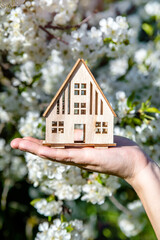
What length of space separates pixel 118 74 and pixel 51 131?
157 centimetres

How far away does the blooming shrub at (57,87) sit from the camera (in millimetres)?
2033

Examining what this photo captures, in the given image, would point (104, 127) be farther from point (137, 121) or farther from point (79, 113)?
point (137, 121)

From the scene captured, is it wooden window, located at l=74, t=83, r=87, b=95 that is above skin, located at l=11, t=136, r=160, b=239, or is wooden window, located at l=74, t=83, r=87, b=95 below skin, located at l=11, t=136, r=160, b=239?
above

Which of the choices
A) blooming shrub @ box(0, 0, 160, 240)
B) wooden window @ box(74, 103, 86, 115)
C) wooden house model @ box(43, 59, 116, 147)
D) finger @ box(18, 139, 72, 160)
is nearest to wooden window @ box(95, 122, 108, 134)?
wooden house model @ box(43, 59, 116, 147)

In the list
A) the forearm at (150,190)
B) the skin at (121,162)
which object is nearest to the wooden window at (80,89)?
the skin at (121,162)

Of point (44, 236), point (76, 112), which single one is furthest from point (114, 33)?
point (44, 236)

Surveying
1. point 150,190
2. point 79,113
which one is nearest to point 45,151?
point 79,113

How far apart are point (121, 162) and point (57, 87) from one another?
47.9 inches

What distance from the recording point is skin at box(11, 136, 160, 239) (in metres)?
1.50

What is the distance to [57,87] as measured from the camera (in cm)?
262

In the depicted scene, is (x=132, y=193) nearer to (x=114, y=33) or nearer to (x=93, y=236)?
(x=93, y=236)

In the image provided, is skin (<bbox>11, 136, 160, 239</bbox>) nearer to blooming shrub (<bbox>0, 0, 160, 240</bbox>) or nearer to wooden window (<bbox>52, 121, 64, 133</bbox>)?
wooden window (<bbox>52, 121, 64, 133</bbox>)

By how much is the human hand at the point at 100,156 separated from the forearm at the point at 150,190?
3cm

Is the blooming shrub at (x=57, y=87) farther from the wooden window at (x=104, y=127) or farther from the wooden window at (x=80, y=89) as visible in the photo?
the wooden window at (x=80, y=89)
